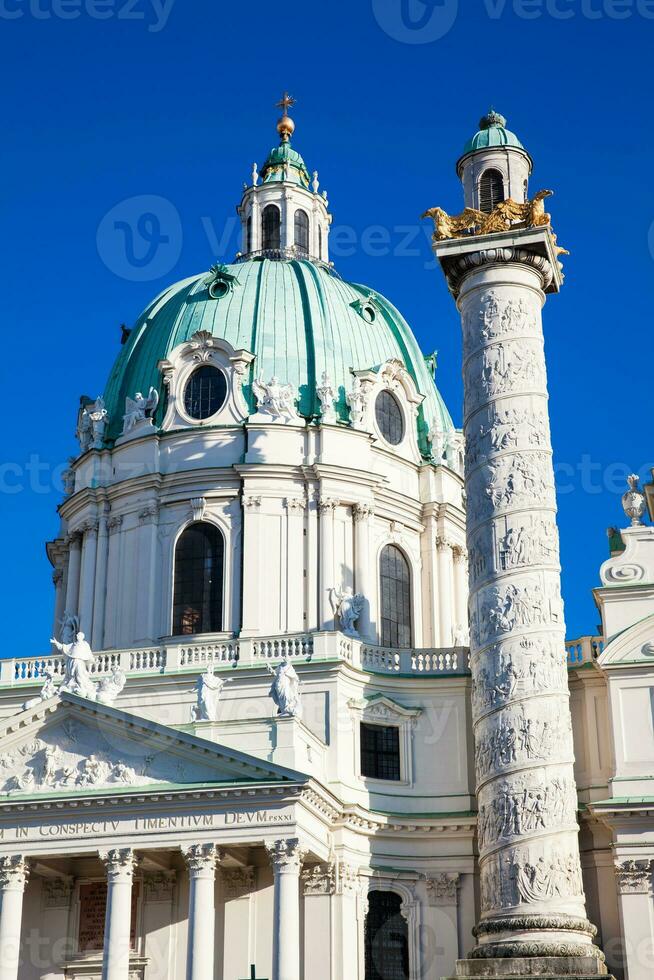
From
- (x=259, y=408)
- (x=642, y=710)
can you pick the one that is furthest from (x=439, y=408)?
(x=642, y=710)

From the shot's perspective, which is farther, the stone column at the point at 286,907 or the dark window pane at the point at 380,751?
the dark window pane at the point at 380,751

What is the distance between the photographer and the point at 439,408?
56000 millimetres

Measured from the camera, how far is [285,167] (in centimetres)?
6006

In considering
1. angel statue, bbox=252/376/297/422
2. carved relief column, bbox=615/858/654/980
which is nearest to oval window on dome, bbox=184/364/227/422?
angel statue, bbox=252/376/297/422

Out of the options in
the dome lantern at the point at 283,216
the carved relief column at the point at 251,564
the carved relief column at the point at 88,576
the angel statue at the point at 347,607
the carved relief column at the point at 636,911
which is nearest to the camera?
the carved relief column at the point at 636,911

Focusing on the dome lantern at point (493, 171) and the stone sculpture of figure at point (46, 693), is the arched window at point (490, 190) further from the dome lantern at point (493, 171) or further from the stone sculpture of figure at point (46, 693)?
the stone sculpture of figure at point (46, 693)

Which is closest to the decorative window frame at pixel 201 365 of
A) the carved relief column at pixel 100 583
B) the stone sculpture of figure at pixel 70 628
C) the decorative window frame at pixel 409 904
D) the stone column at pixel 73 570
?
the carved relief column at pixel 100 583

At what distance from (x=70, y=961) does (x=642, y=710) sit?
56.7 ft

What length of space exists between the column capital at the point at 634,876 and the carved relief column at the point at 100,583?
19208 millimetres

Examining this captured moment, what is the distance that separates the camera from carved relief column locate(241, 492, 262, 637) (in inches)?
1866

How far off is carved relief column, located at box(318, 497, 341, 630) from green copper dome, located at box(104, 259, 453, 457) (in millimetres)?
3565

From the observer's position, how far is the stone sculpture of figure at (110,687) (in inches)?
1596

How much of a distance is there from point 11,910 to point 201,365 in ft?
68.9

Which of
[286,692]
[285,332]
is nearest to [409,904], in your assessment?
[286,692]
